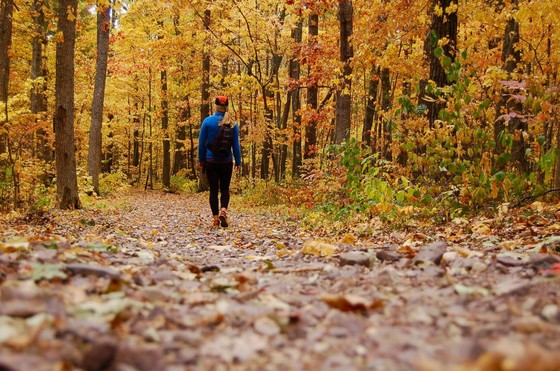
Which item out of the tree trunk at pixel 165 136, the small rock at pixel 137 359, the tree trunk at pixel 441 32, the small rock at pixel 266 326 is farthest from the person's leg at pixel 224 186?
the tree trunk at pixel 165 136

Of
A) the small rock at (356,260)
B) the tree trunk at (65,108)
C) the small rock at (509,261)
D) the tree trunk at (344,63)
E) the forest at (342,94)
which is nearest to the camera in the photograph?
the small rock at (509,261)

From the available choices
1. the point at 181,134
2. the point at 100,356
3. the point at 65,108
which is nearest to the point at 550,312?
the point at 100,356

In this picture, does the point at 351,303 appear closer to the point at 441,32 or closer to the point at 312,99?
the point at 441,32

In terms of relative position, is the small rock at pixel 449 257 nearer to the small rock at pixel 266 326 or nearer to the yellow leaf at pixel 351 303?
the yellow leaf at pixel 351 303

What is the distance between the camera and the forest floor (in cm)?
162

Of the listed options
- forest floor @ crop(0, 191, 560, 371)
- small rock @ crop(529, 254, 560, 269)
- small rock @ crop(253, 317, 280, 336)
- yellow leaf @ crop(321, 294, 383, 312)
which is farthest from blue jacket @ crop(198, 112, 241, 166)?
small rock @ crop(253, 317, 280, 336)

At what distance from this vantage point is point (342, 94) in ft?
38.3

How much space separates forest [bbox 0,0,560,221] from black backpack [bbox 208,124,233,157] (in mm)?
2015

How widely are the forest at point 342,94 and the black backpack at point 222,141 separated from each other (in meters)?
2.02

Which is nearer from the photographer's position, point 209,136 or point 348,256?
point 348,256

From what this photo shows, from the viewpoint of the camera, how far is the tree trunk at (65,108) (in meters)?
9.69

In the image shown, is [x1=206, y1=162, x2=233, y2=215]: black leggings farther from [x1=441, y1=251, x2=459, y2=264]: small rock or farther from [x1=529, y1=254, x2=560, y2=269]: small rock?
[x1=529, y1=254, x2=560, y2=269]: small rock

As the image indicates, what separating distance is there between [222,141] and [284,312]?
19.2 ft

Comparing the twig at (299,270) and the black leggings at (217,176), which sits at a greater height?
the black leggings at (217,176)
